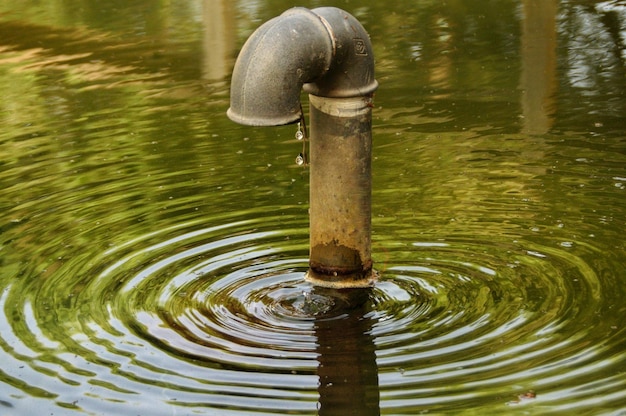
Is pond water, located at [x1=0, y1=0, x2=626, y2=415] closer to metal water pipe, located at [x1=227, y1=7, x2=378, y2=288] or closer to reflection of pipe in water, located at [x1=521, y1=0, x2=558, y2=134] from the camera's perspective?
reflection of pipe in water, located at [x1=521, y1=0, x2=558, y2=134]

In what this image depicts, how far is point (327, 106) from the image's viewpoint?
618 centimetres

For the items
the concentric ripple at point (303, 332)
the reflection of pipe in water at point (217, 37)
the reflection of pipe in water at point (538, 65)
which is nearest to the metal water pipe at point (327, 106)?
the concentric ripple at point (303, 332)

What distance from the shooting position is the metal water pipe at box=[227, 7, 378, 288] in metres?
5.77

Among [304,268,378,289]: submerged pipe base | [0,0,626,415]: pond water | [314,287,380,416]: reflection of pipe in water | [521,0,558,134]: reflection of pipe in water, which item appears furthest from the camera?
[521,0,558,134]: reflection of pipe in water

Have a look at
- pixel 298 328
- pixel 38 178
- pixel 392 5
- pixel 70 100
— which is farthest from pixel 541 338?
pixel 392 5

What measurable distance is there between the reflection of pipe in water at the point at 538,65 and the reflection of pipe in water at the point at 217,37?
10.9 ft

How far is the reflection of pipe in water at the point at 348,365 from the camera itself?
4.99 metres

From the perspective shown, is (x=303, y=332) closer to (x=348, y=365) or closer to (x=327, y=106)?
(x=348, y=365)

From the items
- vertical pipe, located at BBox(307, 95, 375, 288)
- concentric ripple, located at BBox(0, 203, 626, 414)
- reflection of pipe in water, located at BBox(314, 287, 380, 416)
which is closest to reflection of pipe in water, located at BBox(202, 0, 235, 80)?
concentric ripple, located at BBox(0, 203, 626, 414)

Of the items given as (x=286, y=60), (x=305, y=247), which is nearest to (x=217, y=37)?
(x=305, y=247)

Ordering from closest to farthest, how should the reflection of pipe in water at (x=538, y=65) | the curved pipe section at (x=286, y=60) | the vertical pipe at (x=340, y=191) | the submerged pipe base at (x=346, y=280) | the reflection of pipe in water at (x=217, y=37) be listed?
the curved pipe section at (x=286, y=60) → the vertical pipe at (x=340, y=191) → the submerged pipe base at (x=346, y=280) → the reflection of pipe in water at (x=538, y=65) → the reflection of pipe in water at (x=217, y=37)

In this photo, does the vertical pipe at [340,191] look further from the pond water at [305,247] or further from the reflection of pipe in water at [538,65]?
the reflection of pipe in water at [538,65]

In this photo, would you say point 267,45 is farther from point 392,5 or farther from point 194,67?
point 392,5

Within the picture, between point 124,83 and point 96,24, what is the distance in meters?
3.81
